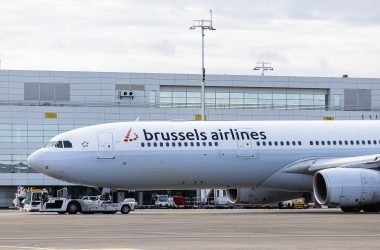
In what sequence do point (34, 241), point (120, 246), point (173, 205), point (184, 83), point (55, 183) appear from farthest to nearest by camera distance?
point (184, 83) → point (55, 183) → point (173, 205) → point (34, 241) → point (120, 246)

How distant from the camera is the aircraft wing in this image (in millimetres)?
52562

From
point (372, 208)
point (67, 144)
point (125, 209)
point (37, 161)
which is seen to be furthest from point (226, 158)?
point (37, 161)

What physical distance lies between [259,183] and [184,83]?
41.1 meters

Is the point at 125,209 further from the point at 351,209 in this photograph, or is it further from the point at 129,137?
the point at 351,209

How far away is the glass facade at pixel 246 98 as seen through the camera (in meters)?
95.9

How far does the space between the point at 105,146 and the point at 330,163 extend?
434 inches

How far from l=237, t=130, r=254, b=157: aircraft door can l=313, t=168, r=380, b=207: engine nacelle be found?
418 cm

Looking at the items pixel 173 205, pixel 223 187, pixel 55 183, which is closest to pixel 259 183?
pixel 223 187

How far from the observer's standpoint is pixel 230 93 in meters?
97.6

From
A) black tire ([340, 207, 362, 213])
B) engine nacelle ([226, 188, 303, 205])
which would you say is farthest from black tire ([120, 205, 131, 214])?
black tire ([340, 207, 362, 213])

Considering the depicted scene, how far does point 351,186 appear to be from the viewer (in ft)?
169

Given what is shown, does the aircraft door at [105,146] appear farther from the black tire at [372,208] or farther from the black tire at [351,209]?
the black tire at [372,208]

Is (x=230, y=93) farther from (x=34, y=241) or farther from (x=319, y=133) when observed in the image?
(x=34, y=241)

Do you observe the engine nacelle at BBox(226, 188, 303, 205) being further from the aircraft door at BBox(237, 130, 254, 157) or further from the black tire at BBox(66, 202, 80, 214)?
the black tire at BBox(66, 202, 80, 214)
